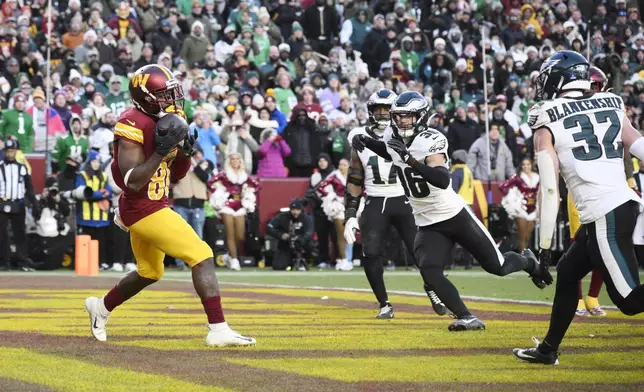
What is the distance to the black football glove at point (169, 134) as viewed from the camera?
27.0 feet

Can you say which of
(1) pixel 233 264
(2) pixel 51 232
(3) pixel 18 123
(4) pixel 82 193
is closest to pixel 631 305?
(4) pixel 82 193

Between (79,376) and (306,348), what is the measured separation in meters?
1.93

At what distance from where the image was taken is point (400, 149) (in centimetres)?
965

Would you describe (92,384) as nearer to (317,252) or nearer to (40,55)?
(317,252)

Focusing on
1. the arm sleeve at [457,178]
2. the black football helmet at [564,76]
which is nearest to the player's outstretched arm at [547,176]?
the black football helmet at [564,76]

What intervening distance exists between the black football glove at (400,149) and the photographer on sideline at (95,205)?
36.6 ft

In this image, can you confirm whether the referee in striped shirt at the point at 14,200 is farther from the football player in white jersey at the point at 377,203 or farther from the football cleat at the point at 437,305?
the football cleat at the point at 437,305

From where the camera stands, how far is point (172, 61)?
23.7 meters

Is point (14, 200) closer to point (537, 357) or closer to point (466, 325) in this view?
point (466, 325)

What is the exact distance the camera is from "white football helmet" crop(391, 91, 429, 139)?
10.2m

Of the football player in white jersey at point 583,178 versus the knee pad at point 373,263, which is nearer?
the football player in white jersey at point 583,178

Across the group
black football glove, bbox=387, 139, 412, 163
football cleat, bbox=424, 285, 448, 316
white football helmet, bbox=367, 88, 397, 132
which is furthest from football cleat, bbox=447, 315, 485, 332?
white football helmet, bbox=367, 88, 397, 132

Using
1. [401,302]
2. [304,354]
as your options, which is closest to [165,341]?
[304,354]

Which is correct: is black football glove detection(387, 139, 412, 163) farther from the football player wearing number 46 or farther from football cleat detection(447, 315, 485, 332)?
the football player wearing number 46
